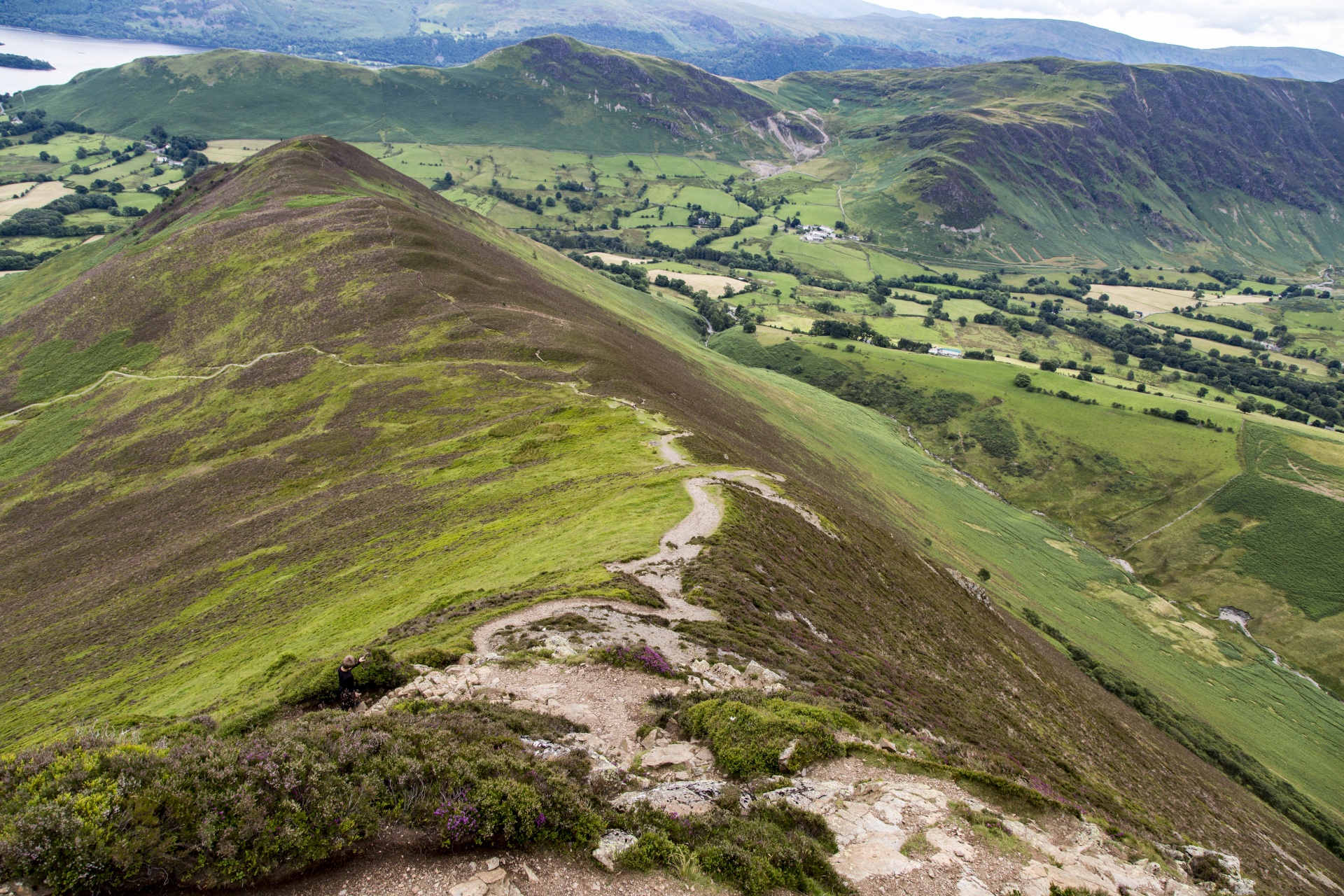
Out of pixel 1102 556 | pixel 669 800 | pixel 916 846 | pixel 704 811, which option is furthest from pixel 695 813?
pixel 1102 556

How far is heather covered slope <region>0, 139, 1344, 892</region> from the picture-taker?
37.6m

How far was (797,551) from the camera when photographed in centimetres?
4834

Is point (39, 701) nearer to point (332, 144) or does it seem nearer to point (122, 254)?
point (122, 254)

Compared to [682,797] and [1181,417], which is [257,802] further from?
[1181,417]

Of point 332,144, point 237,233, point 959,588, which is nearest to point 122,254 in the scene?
point 237,233

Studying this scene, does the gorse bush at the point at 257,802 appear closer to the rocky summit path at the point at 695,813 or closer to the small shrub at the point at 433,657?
the rocky summit path at the point at 695,813

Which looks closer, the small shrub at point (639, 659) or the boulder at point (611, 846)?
the boulder at point (611, 846)

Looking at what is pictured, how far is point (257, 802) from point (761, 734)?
57.0ft

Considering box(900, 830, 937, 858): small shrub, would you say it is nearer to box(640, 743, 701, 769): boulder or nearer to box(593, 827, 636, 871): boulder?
box(640, 743, 701, 769): boulder

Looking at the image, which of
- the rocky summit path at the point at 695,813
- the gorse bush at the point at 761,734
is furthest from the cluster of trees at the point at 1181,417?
the gorse bush at the point at 761,734

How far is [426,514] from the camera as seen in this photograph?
170 ft

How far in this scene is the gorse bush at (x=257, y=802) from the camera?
14.0m

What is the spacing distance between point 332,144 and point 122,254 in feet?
200

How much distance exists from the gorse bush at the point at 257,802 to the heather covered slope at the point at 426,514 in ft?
34.9
